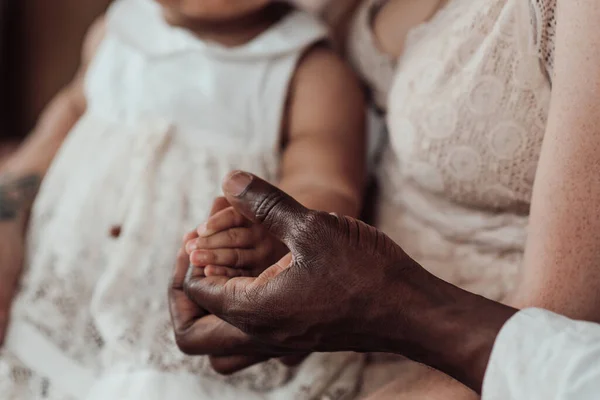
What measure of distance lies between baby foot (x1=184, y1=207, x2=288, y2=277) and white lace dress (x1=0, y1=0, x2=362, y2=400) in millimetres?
136

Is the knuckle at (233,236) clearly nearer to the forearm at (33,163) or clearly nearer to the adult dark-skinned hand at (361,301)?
the adult dark-skinned hand at (361,301)

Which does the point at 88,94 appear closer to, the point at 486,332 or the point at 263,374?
the point at 263,374

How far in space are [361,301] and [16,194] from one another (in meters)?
0.65

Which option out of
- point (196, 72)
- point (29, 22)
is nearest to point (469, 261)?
point (196, 72)

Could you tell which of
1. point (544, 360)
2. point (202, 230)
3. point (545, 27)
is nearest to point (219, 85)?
point (202, 230)

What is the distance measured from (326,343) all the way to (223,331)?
119mm

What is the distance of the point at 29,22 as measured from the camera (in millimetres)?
1855

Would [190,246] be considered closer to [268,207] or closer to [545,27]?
[268,207]

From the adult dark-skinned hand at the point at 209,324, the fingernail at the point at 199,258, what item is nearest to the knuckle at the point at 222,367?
the adult dark-skinned hand at the point at 209,324

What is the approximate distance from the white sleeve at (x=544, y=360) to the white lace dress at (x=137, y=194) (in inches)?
10.4

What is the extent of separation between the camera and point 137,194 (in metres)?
0.92

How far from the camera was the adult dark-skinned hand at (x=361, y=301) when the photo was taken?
567mm

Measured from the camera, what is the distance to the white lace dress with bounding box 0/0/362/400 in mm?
825

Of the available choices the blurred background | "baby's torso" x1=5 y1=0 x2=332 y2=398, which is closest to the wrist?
"baby's torso" x1=5 y1=0 x2=332 y2=398
